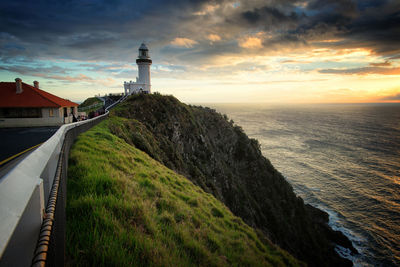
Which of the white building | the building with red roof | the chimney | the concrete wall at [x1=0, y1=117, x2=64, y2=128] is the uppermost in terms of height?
the white building

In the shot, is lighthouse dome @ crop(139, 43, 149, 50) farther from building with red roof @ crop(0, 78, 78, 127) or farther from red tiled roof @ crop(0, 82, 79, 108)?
red tiled roof @ crop(0, 82, 79, 108)

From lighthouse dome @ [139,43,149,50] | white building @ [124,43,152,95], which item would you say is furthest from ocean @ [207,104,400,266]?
lighthouse dome @ [139,43,149,50]

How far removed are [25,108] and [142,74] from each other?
3275 centimetres

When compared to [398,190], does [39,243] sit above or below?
above

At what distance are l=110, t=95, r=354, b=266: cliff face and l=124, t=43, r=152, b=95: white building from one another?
60.2ft

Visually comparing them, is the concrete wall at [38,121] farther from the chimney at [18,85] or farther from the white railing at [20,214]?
the white railing at [20,214]

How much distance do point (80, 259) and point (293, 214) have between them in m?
37.8

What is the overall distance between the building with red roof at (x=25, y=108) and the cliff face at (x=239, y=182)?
746cm

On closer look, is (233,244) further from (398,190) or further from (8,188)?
(398,190)

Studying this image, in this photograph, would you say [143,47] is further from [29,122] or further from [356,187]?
[356,187]

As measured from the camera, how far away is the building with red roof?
723 inches

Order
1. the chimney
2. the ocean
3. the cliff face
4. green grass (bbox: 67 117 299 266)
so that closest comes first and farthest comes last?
green grass (bbox: 67 117 299 266), the chimney, the cliff face, the ocean

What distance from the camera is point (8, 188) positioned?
1302 millimetres

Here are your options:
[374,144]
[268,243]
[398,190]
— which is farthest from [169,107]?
[374,144]
